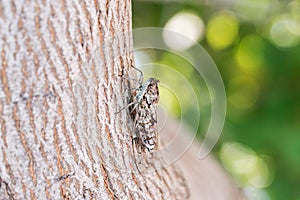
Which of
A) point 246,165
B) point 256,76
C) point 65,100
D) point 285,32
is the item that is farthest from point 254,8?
point 65,100

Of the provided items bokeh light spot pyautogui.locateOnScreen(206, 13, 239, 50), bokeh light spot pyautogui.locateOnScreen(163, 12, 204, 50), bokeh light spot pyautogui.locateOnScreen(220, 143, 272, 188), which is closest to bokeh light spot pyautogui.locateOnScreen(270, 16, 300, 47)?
bokeh light spot pyautogui.locateOnScreen(206, 13, 239, 50)

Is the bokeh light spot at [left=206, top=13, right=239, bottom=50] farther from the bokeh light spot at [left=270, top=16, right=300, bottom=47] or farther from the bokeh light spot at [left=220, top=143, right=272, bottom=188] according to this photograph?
the bokeh light spot at [left=220, top=143, right=272, bottom=188]

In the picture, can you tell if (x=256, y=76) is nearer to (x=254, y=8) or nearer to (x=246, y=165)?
(x=254, y=8)

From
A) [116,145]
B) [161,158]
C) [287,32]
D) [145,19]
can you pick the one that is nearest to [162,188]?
[161,158]

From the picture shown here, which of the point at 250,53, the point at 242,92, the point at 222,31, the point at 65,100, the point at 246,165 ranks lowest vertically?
the point at 65,100

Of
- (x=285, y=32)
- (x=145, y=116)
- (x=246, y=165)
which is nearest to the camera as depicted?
(x=145, y=116)

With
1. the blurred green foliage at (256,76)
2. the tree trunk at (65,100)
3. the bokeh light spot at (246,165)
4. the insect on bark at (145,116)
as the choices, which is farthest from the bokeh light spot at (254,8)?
the tree trunk at (65,100)

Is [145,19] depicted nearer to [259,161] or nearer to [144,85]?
[259,161]
